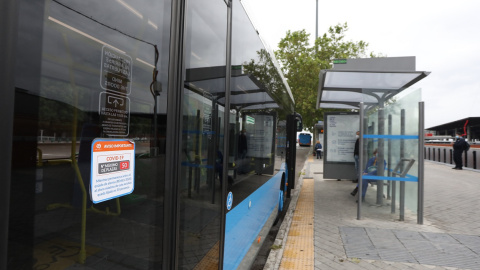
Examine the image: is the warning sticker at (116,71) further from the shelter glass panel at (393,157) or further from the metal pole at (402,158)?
the metal pole at (402,158)

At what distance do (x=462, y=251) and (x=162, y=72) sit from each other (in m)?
5.07

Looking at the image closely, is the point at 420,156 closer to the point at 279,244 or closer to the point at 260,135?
the point at 279,244

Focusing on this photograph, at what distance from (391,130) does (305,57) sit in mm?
20130

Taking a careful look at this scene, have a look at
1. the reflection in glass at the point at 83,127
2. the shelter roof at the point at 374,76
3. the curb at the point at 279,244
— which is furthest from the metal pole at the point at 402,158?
the reflection in glass at the point at 83,127

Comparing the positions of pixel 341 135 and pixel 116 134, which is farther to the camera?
pixel 341 135

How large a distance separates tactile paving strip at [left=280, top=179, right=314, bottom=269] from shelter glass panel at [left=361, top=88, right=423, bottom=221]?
1341 millimetres

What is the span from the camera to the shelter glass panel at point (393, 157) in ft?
20.6

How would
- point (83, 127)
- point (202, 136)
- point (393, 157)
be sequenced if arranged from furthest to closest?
point (393, 157)
point (202, 136)
point (83, 127)

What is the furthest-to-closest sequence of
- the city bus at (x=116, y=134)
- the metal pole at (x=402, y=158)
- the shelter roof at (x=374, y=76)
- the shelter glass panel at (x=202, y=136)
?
the metal pole at (x=402, y=158), the shelter roof at (x=374, y=76), the shelter glass panel at (x=202, y=136), the city bus at (x=116, y=134)

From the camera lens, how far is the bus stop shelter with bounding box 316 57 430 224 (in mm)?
6156

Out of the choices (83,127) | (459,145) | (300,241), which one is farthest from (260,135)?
(459,145)

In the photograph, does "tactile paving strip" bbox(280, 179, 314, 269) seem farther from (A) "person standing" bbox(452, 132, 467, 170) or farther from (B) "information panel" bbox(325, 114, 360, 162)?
(A) "person standing" bbox(452, 132, 467, 170)

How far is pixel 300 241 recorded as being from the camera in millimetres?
5129

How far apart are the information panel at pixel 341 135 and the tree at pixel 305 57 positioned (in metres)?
15.0
